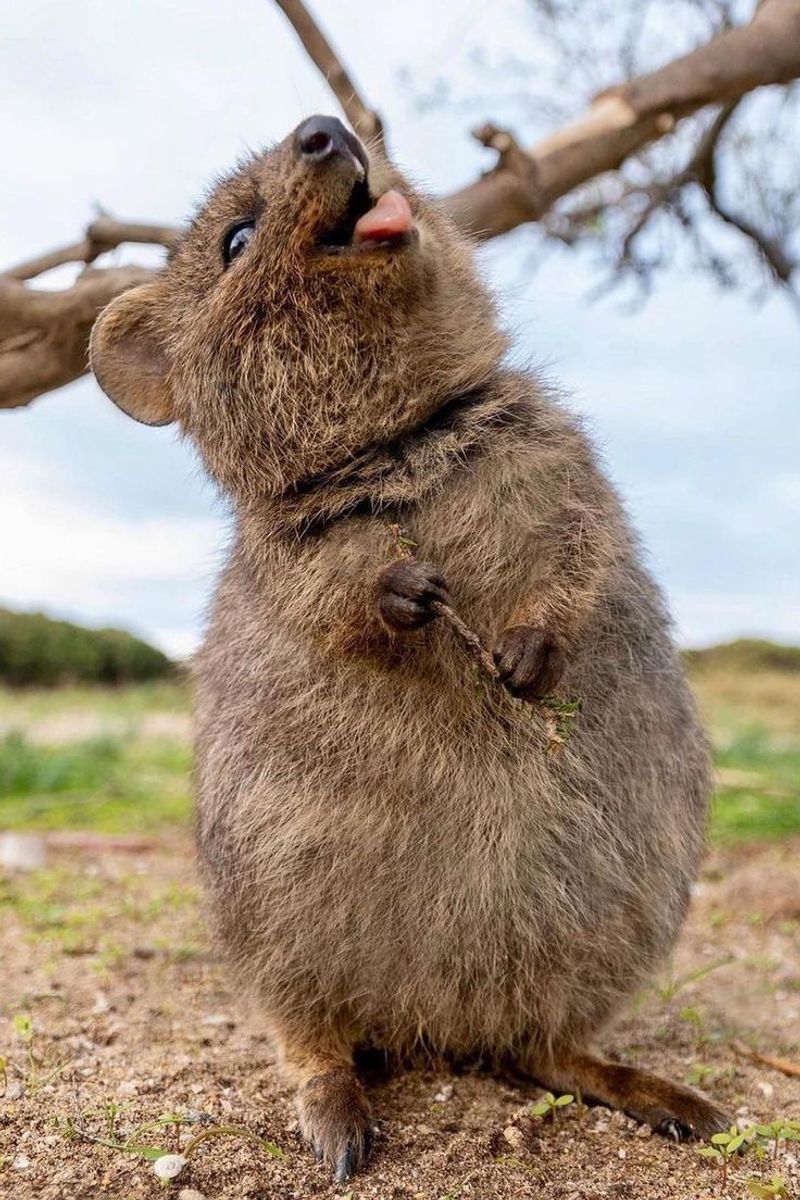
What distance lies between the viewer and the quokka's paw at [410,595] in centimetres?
248

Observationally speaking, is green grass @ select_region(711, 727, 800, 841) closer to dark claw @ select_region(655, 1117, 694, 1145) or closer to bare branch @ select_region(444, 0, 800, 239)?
dark claw @ select_region(655, 1117, 694, 1145)

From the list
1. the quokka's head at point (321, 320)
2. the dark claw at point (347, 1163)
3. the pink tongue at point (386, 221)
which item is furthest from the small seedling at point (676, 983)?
the pink tongue at point (386, 221)

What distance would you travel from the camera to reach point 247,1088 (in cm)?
302

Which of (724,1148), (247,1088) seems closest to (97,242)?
(247,1088)

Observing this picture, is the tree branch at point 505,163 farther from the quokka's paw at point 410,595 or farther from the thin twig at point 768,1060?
the thin twig at point 768,1060

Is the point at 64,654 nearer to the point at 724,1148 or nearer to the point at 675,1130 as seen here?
the point at 675,1130

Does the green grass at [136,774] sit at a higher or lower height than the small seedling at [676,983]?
higher

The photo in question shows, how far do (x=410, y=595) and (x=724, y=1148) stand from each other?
142cm

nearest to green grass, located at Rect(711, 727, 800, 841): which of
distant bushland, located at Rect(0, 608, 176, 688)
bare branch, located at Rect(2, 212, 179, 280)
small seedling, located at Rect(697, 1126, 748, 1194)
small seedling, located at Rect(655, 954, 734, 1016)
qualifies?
small seedling, located at Rect(655, 954, 734, 1016)

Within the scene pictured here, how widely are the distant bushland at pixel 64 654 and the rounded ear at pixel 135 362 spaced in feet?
48.3

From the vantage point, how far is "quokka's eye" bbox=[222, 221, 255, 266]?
9.80 ft

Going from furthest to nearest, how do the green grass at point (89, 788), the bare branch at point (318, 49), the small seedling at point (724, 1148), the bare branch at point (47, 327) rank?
the green grass at point (89, 788)
the bare branch at point (318, 49)
the bare branch at point (47, 327)
the small seedling at point (724, 1148)

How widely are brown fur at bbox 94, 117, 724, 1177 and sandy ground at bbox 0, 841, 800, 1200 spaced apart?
0.13 metres

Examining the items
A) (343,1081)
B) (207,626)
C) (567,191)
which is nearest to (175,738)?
(567,191)
